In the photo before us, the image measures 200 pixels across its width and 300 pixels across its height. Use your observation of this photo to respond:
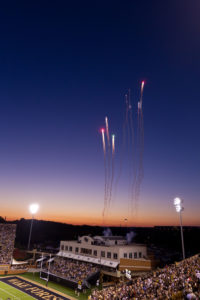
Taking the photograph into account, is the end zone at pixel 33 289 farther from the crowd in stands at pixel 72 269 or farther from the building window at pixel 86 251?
the building window at pixel 86 251

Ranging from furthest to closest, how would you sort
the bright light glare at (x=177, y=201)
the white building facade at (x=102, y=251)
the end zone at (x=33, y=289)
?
the white building facade at (x=102, y=251), the end zone at (x=33, y=289), the bright light glare at (x=177, y=201)

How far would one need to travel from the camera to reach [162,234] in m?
163

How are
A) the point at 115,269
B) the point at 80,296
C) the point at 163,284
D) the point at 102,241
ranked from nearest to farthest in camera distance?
1. the point at 163,284
2. the point at 80,296
3. the point at 115,269
4. the point at 102,241

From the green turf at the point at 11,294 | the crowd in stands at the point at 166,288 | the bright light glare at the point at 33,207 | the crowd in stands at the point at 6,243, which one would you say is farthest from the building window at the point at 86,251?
the crowd in stands at the point at 166,288

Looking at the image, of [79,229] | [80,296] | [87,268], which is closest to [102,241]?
[87,268]

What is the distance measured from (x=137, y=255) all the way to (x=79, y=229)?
14540 centimetres

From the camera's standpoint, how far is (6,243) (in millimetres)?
61438

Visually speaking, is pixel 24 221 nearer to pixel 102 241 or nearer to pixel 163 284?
pixel 102 241

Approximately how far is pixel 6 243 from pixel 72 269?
2566 centimetres

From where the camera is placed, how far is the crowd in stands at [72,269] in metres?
42.2

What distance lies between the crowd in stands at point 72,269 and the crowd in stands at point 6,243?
12.2 meters

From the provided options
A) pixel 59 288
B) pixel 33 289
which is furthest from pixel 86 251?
pixel 33 289

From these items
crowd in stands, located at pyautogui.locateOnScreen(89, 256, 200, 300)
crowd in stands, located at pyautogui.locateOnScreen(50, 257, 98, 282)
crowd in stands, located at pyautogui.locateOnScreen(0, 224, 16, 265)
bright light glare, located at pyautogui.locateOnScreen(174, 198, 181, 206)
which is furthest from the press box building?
bright light glare, located at pyautogui.locateOnScreen(174, 198, 181, 206)

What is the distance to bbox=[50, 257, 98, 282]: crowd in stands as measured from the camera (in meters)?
42.2
